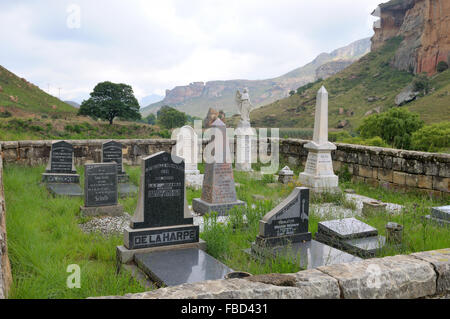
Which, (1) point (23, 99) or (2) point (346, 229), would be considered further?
(1) point (23, 99)

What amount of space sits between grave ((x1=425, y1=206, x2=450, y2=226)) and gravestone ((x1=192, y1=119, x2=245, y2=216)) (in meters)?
3.02

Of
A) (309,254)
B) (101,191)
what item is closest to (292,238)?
(309,254)

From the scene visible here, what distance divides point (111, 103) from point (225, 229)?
4143 centimetres

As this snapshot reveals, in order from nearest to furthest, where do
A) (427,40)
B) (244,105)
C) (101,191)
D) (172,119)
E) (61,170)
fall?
1. (101,191)
2. (61,170)
3. (244,105)
4. (172,119)
5. (427,40)

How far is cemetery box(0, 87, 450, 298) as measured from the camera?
2.51 m

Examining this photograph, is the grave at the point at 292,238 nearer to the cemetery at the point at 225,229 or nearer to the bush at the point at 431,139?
the cemetery at the point at 225,229

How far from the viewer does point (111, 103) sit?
143ft

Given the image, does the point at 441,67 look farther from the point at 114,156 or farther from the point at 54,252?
the point at 54,252

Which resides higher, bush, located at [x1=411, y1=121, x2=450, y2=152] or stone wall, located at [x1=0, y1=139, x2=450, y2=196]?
bush, located at [x1=411, y1=121, x2=450, y2=152]

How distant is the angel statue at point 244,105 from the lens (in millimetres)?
12016

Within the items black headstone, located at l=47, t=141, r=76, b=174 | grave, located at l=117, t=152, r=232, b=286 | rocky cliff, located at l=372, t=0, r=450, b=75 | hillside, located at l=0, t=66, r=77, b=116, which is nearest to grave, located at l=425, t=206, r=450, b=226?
grave, located at l=117, t=152, r=232, b=286

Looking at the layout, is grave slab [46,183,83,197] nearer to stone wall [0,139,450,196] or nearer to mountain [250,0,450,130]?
stone wall [0,139,450,196]

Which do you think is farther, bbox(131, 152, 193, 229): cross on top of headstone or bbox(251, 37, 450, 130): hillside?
bbox(251, 37, 450, 130): hillside
